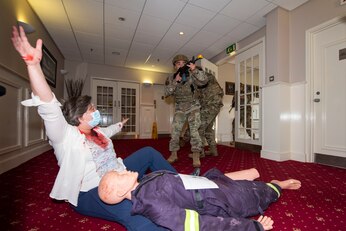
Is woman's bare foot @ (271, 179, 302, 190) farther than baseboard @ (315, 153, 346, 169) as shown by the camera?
No

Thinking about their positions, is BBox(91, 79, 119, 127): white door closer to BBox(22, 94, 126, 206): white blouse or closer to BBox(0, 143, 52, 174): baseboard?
BBox(0, 143, 52, 174): baseboard

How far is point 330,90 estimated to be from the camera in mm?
2451

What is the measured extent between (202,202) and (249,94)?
3.28 m

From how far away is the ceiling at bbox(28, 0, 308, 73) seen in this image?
2.79 metres

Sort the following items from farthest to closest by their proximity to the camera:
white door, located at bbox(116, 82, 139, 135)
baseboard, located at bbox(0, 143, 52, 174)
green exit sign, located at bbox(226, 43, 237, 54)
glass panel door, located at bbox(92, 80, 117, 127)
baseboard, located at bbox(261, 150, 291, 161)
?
1. white door, located at bbox(116, 82, 139, 135)
2. glass panel door, located at bbox(92, 80, 117, 127)
3. green exit sign, located at bbox(226, 43, 237, 54)
4. baseboard, located at bbox(261, 150, 291, 161)
5. baseboard, located at bbox(0, 143, 52, 174)

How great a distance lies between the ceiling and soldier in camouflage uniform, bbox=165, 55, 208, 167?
1130mm

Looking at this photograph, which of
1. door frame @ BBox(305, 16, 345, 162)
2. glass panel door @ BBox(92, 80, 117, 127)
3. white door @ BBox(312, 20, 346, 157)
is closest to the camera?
white door @ BBox(312, 20, 346, 157)

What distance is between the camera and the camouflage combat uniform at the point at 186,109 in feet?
7.72

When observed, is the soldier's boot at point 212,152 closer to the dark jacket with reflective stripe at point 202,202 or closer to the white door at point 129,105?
the dark jacket with reflective stripe at point 202,202

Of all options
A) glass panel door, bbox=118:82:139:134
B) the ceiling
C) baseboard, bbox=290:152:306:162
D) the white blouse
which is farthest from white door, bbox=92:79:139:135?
the white blouse

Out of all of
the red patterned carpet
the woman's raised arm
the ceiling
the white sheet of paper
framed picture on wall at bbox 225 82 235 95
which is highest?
the ceiling

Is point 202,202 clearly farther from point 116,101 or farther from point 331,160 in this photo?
point 116,101

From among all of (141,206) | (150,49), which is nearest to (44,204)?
(141,206)

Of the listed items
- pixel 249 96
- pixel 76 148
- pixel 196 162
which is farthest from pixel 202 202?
pixel 249 96
